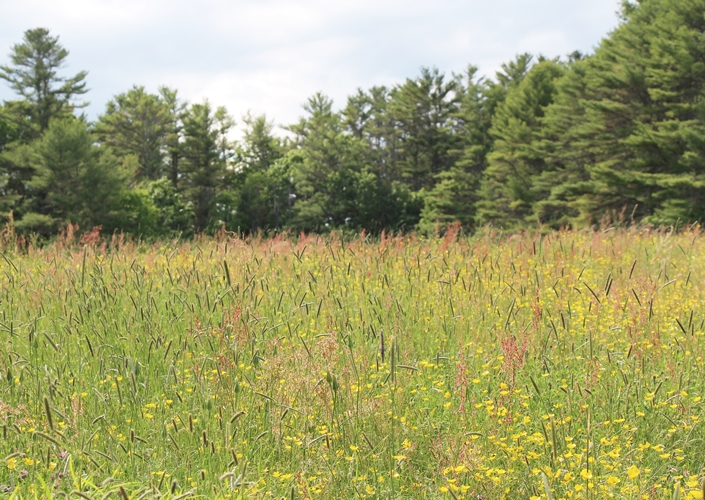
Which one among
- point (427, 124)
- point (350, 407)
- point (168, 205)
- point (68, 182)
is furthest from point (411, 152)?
point (350, 407)

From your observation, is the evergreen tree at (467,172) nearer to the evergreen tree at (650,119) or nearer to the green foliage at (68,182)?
the evergreen tree at (650,119)

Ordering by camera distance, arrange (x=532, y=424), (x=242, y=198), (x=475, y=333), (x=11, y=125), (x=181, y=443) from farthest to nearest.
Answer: (x=242, y=198)
(x=11, y=125)
(x=475, y=333)
(x=532, y=424)
(x=181, y=443)

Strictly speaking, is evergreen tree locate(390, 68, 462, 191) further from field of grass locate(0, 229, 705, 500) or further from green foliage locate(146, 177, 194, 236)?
field of grass locate(0, 229, 705, 500)

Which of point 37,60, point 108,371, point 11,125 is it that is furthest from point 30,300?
point 37,60

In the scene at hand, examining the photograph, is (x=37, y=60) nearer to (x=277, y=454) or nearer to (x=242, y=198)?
(x=242, y=198)

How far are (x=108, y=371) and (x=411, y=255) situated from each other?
4.17 metres

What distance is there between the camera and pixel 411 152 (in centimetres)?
5062

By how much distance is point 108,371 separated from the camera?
4242 millimetres

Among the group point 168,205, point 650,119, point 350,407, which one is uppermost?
point 650,119

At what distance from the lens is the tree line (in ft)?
95.7

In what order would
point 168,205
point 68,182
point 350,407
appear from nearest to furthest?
point 350,407 < point 68,182 < point 168,205

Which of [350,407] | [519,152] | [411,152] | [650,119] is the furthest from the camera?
[411,152]

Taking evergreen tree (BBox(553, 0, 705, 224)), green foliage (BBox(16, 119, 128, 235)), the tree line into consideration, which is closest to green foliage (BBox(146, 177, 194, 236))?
the tree line

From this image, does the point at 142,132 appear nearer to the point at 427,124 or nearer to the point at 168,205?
the point at 168,205
